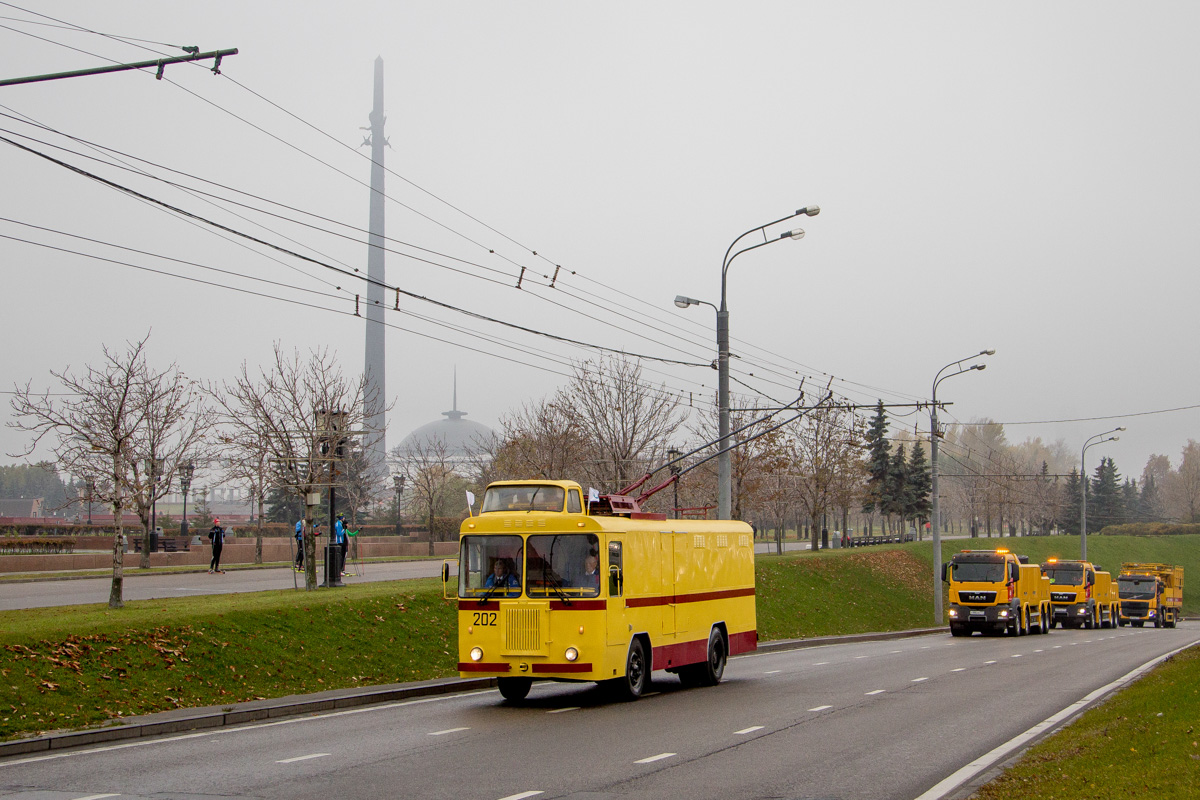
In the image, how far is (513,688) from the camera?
657 inches

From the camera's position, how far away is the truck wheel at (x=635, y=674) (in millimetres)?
16625

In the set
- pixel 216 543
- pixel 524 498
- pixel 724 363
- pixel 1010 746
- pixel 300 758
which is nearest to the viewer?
pixel 300 758

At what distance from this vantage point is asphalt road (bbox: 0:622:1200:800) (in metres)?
9.95

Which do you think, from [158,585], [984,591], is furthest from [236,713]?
[984,591]

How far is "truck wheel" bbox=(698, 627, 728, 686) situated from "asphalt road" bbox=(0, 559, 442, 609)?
10515 millimetres

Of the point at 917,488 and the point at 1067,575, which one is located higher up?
the point at 917,488

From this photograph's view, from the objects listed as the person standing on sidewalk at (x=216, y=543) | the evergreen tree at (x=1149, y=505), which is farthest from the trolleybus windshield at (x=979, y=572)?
the evergreen tree at (x=1149, y=505)

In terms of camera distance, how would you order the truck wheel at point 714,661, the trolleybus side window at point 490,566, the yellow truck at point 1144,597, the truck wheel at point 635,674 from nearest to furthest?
the trolleybus side window at point 490,566, the truck wheel at point 635,674, the truck wheel at point 714,661, the yellow truck at point 1144,597

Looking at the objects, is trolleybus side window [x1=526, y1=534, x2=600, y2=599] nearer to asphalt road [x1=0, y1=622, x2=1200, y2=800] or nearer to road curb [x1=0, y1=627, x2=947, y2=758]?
asphalt road [x1=0, y1=622, x2=1200, y2=800]

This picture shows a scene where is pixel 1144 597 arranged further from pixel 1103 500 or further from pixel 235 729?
pixel 1103 500

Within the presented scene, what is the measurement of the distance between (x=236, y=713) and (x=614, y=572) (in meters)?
5.19

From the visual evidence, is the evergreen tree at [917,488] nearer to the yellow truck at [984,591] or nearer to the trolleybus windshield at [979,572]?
the yellow truck at [984,591]

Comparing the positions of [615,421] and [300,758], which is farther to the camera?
[615,421]

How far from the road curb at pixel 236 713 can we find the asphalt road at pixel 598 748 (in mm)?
319
